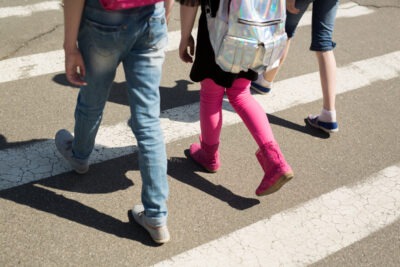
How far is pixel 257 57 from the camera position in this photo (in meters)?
2.82

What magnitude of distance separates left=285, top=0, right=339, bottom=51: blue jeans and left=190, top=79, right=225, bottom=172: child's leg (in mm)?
983

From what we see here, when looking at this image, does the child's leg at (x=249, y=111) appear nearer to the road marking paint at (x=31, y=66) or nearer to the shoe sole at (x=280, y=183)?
A: the shoe sole at (x=280, y=183)

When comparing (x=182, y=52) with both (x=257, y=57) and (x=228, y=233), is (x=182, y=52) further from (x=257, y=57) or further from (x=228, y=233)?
(x=228, y=233)

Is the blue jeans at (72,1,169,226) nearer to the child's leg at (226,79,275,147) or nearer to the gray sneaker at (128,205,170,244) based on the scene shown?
the gray sneaker at (128,205,170,244)

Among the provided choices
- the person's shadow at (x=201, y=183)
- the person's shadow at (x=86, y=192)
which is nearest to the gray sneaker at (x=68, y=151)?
the person's shadow at (x=86, y=192)

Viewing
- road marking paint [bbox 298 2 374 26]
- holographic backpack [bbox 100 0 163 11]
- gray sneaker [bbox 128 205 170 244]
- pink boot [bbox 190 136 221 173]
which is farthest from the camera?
road marking paint [bbox 298 2 374 26]

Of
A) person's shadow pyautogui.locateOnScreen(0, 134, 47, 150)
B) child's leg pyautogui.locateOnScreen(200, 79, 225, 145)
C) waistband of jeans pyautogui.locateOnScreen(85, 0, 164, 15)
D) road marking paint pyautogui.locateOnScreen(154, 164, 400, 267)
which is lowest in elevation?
road marking paint pyautogui.locateOnScreen(154, 164, 400, 267)

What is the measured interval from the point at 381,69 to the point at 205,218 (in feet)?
9.13

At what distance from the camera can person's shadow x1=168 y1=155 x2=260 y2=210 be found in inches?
129

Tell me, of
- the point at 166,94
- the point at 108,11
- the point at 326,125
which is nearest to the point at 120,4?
the point at 108,11

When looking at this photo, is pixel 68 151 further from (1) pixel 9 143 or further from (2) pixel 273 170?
(2) pixel 273 170

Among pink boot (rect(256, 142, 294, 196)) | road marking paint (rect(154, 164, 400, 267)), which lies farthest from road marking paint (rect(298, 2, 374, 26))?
pink boot (rect(256, 142, 294, 196))

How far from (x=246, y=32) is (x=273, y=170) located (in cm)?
81

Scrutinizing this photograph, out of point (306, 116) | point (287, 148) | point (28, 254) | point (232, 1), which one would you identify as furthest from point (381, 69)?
point (28, 254)
